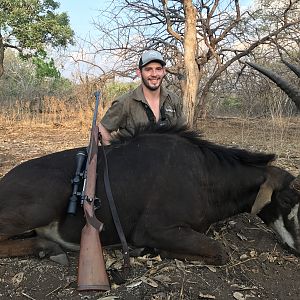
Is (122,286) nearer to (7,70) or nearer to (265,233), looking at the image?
(265,233)

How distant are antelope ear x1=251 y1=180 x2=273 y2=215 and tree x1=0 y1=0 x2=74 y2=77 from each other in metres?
18.0

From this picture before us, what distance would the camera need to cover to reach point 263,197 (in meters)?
3.62

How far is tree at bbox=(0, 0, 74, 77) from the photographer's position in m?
19.1

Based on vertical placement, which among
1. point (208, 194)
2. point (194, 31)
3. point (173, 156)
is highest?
point (194, 31)

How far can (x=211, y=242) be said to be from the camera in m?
3.37

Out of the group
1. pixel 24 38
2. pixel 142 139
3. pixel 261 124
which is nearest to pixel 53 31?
pixel 24 38

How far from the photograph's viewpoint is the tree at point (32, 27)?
19.1 m

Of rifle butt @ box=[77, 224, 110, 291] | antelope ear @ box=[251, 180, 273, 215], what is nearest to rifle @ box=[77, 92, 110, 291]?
rifle butt @ box=[77, 224, 110, 291]

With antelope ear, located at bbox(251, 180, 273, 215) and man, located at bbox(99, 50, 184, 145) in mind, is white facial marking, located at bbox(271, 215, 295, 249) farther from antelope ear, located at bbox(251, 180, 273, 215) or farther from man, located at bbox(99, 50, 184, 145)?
man, located at bbox(99, 50, 184, 145)

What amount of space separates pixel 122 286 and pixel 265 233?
183 centimetres

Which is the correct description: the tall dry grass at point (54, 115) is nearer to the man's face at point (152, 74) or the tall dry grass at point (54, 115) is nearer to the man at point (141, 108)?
the man at point (141, 108)

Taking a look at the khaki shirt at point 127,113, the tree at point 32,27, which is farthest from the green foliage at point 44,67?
the khaki shirt at point 127,113

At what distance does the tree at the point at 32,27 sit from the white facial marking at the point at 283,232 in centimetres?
1812

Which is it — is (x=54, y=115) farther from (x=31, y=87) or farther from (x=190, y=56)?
(x=31, y=87)
